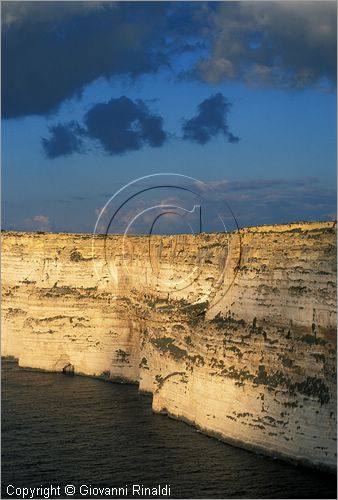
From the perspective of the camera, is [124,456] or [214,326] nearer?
[124,456]

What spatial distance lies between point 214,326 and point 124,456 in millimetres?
7549

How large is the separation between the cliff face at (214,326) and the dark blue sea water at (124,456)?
1.16m

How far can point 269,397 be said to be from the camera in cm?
3077

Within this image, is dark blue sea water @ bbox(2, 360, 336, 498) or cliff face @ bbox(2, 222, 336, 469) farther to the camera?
cliff face @ bbox(2, 222, 336, 469)

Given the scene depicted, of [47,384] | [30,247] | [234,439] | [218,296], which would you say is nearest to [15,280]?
[30,247]

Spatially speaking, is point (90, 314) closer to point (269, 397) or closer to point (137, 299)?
point (137, 299)

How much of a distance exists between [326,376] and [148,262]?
22.2 metres

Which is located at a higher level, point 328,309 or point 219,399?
point 328,309

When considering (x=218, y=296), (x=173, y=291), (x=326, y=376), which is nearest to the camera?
(x=326, y=376)

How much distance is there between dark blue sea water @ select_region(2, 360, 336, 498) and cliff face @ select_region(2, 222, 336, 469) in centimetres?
116

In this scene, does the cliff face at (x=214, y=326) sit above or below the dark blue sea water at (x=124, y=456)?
above

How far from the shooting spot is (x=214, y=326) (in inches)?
1393

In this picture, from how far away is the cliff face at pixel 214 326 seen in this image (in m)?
29.2

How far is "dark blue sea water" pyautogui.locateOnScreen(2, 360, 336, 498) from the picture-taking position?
27688mm
